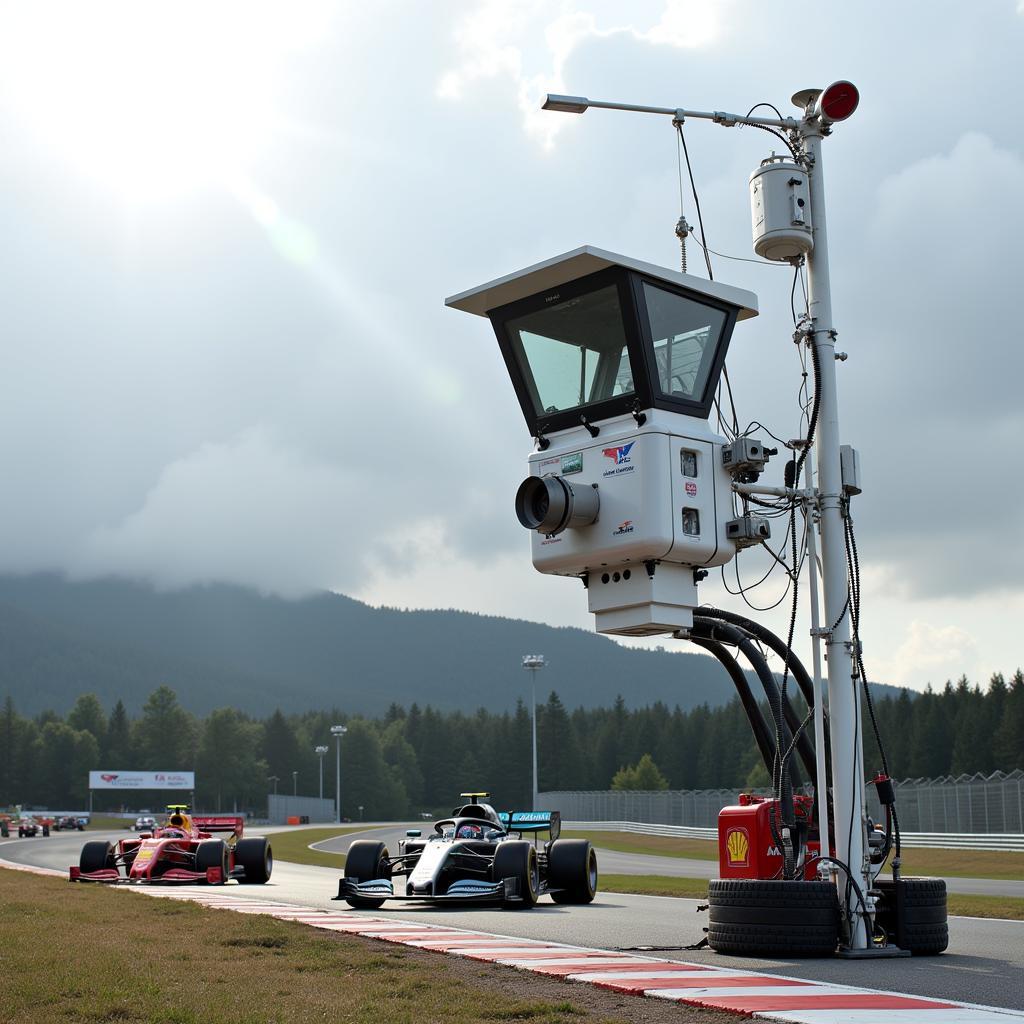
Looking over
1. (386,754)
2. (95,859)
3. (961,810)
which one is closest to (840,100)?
(95,859)

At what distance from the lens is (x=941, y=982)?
10.1 m

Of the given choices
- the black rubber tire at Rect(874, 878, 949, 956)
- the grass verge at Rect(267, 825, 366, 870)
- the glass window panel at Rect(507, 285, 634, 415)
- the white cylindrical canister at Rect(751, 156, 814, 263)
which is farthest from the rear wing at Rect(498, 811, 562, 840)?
the grass verge at Rect(267, 825, 366, 870)

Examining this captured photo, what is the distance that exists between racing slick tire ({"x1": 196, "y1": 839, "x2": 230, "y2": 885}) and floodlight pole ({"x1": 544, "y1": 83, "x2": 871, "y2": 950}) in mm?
18388

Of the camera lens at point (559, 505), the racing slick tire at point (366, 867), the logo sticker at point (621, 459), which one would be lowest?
the racing slick tire at point (366, 867)

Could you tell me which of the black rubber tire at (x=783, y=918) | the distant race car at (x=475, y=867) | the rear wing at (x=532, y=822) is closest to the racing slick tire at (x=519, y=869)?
the distant race car at (x=475, y=867)

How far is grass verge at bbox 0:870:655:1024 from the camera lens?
830 centimetres

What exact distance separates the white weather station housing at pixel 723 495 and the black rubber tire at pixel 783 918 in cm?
1

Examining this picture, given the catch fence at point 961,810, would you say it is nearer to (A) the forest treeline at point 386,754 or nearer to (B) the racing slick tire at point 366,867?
(B) the racing slick tire at point 366,867

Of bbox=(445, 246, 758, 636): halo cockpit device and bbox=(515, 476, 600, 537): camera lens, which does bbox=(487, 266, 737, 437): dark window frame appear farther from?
bbox=(515, 476, 600, 537): camera lens

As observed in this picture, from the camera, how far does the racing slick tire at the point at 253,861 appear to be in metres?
28.3

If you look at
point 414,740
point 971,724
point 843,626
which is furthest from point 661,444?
point 414,740

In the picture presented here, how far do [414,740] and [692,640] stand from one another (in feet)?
576

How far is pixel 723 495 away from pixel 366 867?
36.3 ft

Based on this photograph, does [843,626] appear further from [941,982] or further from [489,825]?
[489,825]
